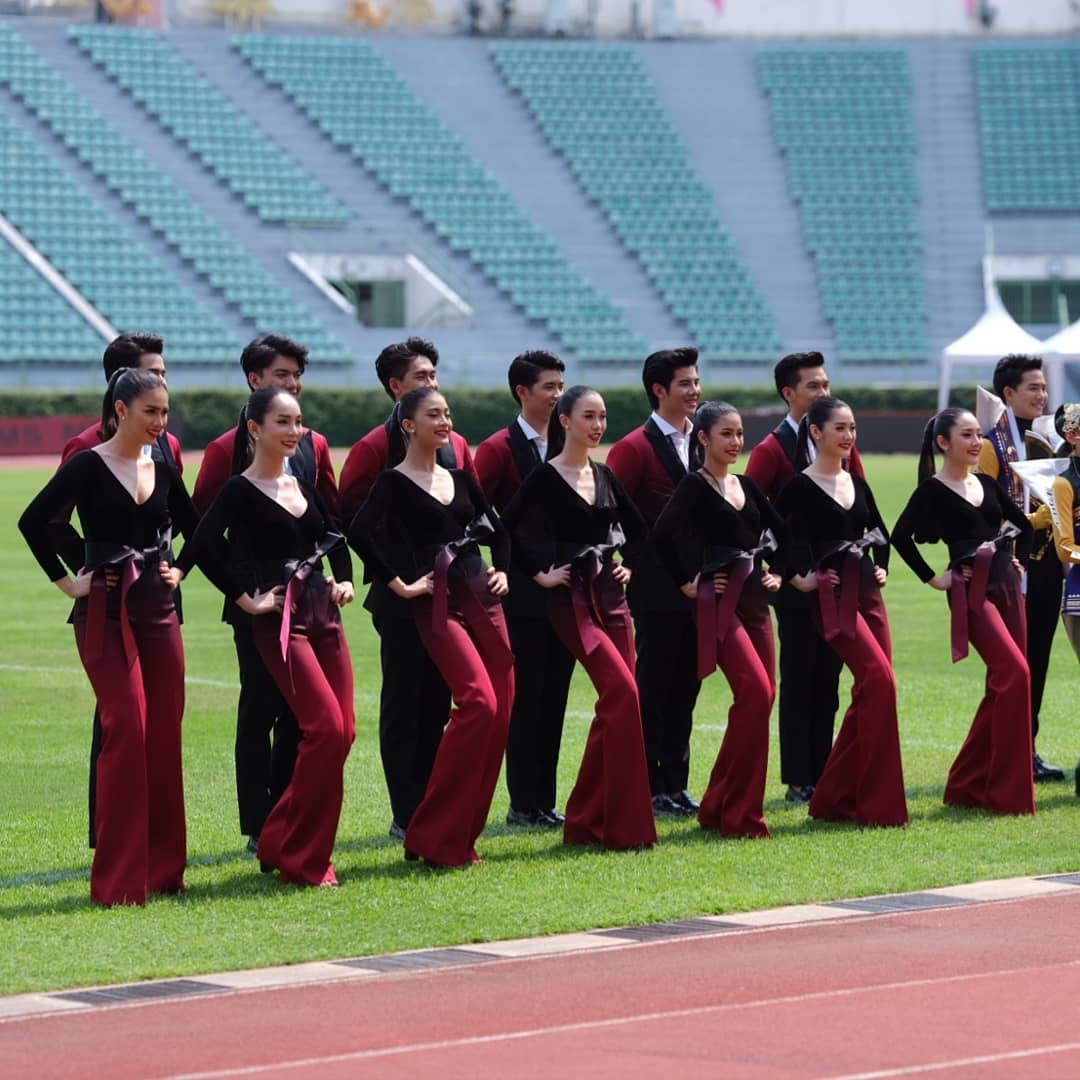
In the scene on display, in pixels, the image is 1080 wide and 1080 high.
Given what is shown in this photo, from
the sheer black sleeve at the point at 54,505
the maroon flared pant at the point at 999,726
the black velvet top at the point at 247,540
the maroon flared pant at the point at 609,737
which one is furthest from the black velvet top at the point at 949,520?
the sheer black sleeve at the point at 54,505

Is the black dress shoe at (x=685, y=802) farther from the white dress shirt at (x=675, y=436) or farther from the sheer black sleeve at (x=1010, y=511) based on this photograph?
the sheer black sleeve at (x=1010, y=511)

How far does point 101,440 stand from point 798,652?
348 cm

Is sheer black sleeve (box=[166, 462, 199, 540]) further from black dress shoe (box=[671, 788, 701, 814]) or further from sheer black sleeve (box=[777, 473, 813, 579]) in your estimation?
black dress shoe (box=[671, 788, 701, 814])

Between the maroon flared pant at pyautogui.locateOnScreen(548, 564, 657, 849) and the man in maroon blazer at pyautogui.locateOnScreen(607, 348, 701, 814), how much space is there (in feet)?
2.90

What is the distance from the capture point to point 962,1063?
5809 mm

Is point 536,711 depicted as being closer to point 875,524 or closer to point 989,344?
point 875,524

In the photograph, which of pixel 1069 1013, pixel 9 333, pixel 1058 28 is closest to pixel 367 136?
pixel 9 333

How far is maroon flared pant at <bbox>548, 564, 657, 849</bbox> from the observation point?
8.99 meters

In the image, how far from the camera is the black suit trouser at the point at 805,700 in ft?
34.1

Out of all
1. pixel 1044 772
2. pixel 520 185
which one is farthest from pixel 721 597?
pixel 520 185

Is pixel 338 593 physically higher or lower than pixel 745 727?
higher

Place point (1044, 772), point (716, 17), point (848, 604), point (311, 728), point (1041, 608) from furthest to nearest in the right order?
point (716, 17), point (1041, 608), point (1044, 772), point (848, 604), point (311, 728)

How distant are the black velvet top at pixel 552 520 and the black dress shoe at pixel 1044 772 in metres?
2.81

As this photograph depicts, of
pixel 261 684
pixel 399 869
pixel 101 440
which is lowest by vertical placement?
pixel 399 869
